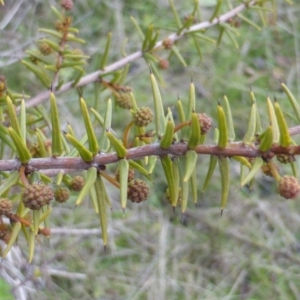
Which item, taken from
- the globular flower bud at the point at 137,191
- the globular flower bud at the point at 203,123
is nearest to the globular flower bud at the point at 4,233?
the globular flower bud at the point at 137,191

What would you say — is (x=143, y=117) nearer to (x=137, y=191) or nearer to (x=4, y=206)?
(x=137, y=191)

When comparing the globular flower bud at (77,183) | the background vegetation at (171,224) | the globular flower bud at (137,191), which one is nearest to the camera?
the globular flower bud at (137,191)

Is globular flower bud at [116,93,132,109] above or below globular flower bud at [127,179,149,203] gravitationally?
above

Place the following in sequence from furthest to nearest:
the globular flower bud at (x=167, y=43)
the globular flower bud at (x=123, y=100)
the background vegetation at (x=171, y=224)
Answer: the background vegetation at (x=171, y=224) → the globular flower bud at (x=167, y=43) → the globular flower bud at (x=123, y=100)

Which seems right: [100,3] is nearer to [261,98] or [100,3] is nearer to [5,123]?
[261,98]

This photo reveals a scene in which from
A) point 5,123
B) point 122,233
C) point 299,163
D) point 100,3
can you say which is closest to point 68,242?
point 122,233

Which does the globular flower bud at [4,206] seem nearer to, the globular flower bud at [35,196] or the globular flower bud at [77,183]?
the globular flower bud at [35,196]

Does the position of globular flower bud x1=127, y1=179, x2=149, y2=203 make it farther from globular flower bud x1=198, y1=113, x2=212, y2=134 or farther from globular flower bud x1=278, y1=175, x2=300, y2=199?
globular flower bud x1=278, y1=175, x2=300, y2=199

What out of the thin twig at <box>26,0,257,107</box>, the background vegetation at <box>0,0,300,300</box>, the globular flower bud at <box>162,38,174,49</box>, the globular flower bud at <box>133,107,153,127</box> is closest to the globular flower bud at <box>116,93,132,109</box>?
the thin twig at <box>26,0,257,107</box>
